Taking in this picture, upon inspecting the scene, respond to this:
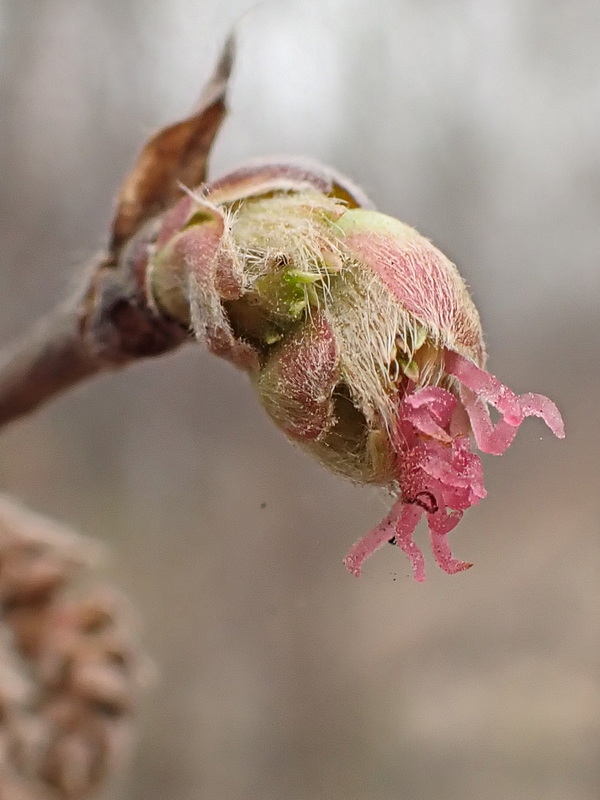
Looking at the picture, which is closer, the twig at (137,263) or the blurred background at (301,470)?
the twig at (137,263)

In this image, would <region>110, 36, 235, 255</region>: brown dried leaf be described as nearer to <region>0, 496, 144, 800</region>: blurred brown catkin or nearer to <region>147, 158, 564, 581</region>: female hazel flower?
<region>147, 158, 564, 581</region>: female hazel flower

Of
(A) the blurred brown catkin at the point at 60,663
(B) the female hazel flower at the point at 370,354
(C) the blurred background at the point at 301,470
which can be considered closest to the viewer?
(B) the female hazel flower at the point at 370,354

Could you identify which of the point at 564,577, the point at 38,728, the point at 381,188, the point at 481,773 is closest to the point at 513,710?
the point at 481,773

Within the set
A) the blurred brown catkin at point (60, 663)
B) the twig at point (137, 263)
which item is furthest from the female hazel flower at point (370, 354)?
the blurred brown catkin at point (60, 663)

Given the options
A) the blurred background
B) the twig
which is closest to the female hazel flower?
the twig

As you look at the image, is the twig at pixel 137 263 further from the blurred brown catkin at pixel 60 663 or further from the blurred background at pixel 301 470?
the blurred background at pixel 301 470

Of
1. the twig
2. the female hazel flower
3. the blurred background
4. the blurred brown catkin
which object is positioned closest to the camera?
the female hazel flower

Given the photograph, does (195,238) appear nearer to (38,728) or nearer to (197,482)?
(38,728)
